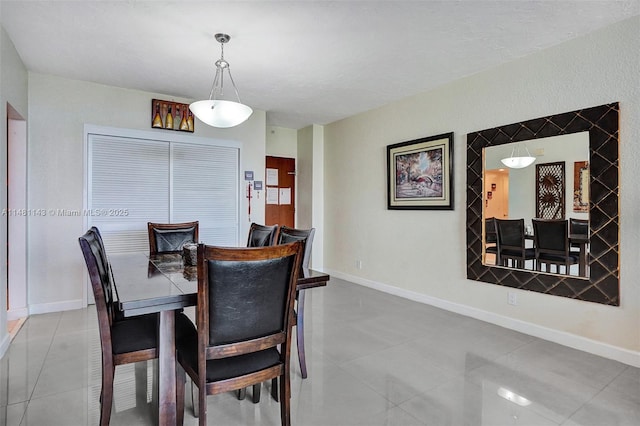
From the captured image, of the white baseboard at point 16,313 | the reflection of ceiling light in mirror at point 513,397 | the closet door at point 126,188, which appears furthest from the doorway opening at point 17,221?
the reflection of ceiling light in mirror at point 513,397

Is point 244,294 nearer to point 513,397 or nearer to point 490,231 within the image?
point 513,397

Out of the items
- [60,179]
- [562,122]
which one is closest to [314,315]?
[562,122]

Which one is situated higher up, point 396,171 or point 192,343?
point 396,171

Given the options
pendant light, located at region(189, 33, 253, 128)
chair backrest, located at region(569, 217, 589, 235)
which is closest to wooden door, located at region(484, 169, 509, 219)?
chair backrest, located at region(569, 217, 589, 235)

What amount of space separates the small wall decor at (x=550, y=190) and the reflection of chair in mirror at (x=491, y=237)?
0.41 m

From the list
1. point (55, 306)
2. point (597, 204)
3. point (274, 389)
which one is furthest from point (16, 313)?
point (597, 204)

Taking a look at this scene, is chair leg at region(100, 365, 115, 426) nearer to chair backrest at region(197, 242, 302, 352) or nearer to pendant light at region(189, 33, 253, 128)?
chair backrest at region(197, 242, 302, 352)

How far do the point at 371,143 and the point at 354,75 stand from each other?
1.45 meters

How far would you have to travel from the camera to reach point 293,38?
287 centimetres

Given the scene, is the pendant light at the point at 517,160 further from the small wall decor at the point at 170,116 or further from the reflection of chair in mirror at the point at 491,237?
the small wall decor at the point at 170,116

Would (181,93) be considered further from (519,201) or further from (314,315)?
(519,201)

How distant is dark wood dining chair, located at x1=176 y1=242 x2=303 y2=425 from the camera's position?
1.43m

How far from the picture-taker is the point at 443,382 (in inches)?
89.1

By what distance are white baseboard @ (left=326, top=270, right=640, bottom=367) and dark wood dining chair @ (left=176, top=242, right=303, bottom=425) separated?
2.54 meters
